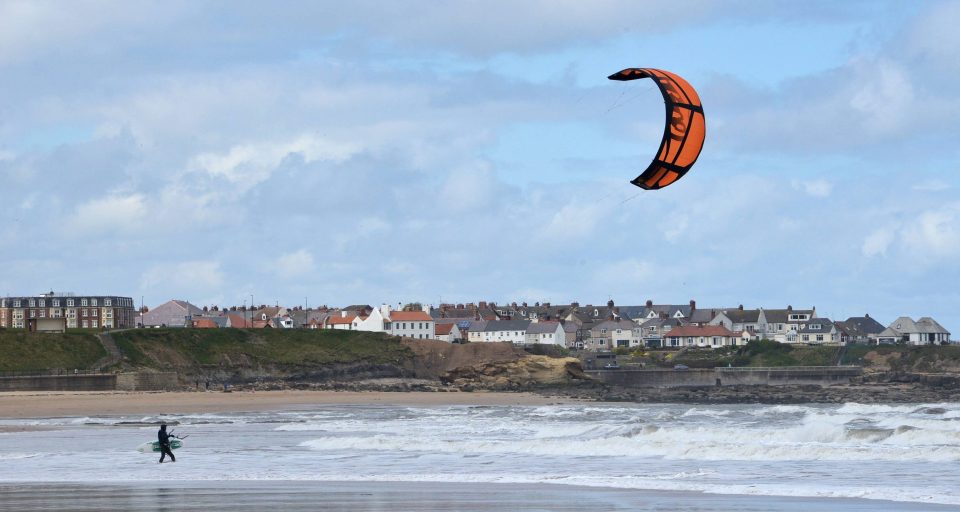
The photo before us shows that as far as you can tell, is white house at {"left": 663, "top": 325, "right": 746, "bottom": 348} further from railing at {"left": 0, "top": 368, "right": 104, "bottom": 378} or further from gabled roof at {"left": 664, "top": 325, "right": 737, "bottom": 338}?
railing at {"left": 0, "top": 368, "right": 104, "bottom": 378}

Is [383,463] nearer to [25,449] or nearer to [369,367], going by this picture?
[25,449]

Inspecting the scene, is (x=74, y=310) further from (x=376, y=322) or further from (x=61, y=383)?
(x=61, y=383)

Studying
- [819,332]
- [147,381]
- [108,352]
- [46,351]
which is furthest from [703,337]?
[46,351]

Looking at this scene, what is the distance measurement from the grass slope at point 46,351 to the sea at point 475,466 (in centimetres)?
2770

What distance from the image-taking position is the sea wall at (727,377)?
85625 mm

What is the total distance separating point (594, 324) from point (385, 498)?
396 ft

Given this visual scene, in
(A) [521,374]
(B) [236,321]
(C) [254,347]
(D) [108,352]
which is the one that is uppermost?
(B) [236,321]

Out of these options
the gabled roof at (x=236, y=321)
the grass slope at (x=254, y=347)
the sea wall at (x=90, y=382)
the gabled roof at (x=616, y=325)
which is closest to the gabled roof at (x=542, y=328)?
the gabled roof at (x=616, y=325)

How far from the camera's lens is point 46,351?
246ft

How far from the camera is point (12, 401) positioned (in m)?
55.7

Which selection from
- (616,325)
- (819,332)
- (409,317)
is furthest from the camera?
(616,325)

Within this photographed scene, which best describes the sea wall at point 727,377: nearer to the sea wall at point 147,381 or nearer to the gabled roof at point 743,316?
the sea wall at point 147,381

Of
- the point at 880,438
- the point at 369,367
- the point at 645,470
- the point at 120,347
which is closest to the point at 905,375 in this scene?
Result: the point at 369,367

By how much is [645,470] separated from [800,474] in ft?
10.3
